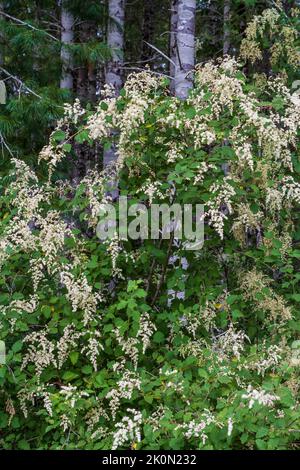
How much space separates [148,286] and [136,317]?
29.5 inches

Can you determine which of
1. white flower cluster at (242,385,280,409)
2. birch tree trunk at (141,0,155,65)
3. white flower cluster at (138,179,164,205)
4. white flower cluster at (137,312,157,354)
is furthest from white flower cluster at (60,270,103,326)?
birch tree trunk at (141,0,155,65)

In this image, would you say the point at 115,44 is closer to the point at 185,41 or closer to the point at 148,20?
the point at 185,41

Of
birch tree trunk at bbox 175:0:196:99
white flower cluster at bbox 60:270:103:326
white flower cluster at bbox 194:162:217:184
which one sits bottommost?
white flower cluster at bbox 60:270:103:326

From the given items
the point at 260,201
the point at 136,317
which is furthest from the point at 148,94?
the point at 136,317

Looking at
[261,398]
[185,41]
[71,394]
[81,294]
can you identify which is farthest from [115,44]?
[261,398]

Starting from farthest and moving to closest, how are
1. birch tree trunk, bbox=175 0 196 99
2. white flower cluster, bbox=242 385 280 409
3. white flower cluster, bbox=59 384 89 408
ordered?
1. birch tree trunk, bbox=175 0 196 99
2. white flower cluster, bbox=59 384 89 408
3. white flower cluster, bbox=242 385 280 409

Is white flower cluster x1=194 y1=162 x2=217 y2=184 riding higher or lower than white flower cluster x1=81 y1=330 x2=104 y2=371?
higher

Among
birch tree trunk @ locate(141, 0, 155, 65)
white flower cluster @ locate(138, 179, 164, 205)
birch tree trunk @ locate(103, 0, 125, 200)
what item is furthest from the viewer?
birch tree trunk @ locate(141, 0, 155, 65)

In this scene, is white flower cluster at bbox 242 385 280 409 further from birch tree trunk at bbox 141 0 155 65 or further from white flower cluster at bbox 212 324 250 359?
birch tree trunk at bbox 141 0 155 65

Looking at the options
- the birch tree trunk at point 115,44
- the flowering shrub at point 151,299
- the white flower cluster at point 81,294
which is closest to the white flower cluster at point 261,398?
the flowering shrub at point 151,299

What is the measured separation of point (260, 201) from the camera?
4.30 m

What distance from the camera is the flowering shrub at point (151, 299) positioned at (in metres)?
3.17

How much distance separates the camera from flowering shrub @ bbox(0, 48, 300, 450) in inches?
125
